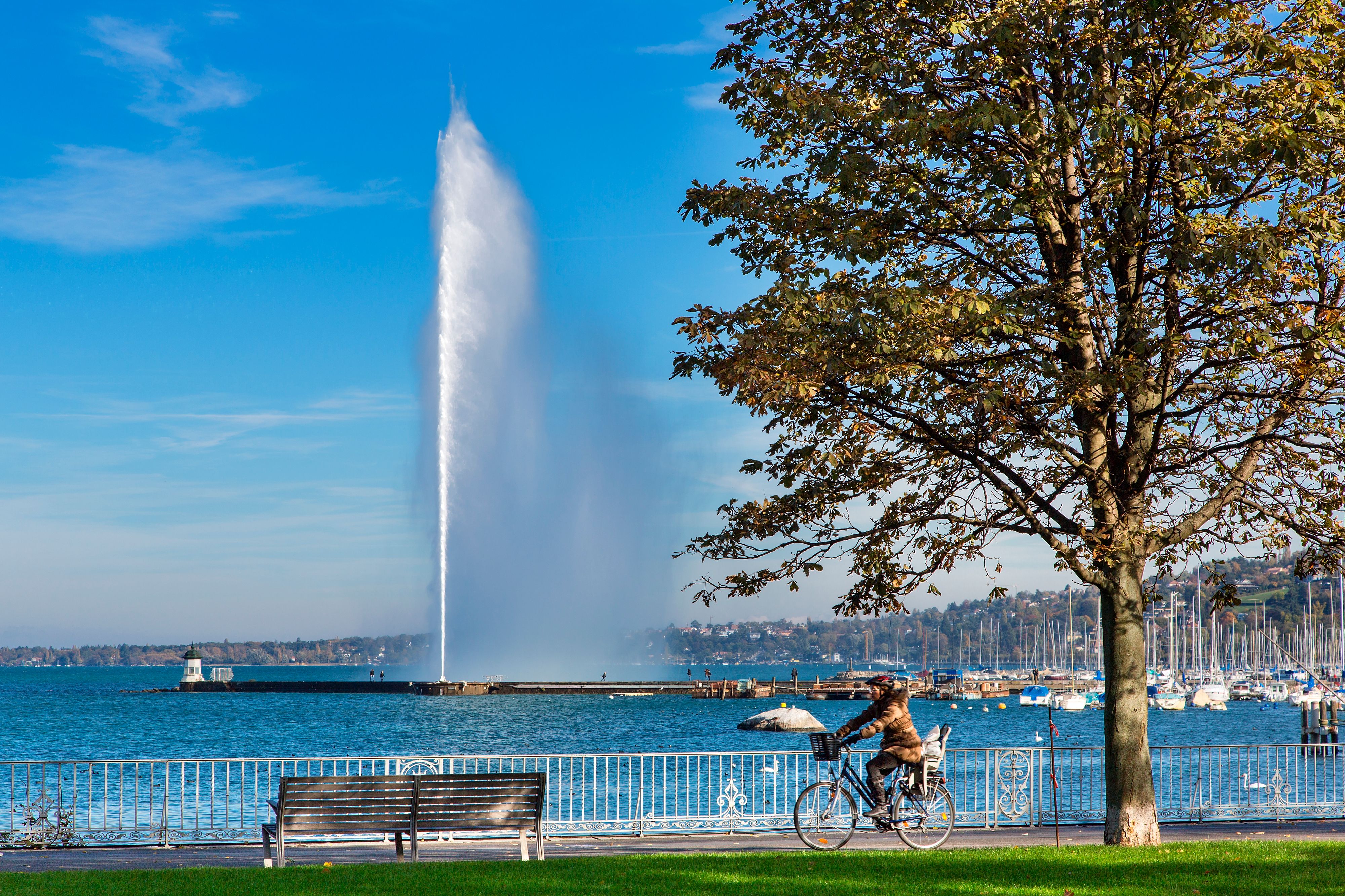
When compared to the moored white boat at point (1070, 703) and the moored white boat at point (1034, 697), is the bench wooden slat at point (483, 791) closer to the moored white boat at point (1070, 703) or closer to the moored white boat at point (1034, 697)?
the moored white boat at point (1070, 703)

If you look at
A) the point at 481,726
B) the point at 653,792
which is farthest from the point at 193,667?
the point at 653,792

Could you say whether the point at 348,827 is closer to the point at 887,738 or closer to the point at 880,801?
the point at 880,801

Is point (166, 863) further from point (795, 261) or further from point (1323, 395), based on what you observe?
point (1323, 395)

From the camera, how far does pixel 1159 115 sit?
13375mm

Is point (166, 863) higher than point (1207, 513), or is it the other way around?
point (1207, 513)

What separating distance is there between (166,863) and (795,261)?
34.0 ft

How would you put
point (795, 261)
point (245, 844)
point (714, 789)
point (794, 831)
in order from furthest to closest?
point (714, 789) < point (794, 831) < point (245, 844) < point (795, 261)

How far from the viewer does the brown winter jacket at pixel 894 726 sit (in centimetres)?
1528

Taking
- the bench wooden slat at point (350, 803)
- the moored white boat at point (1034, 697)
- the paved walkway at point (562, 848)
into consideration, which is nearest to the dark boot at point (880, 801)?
the paved walkway at point (562, 848)

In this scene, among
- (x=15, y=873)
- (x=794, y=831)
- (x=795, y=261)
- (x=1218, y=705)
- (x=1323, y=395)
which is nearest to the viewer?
(x=15, y=873)

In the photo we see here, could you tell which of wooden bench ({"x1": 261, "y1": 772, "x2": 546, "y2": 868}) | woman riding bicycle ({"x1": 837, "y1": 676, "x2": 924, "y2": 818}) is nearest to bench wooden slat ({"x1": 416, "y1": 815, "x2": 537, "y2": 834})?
wooden bench ({"x1": 261, "y1": 772, "x2": 546, "y2": 868})

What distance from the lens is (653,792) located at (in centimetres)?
1741

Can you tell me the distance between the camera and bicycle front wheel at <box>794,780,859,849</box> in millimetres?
15305

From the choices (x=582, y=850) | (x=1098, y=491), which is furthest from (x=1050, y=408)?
(x=582, y=850)
